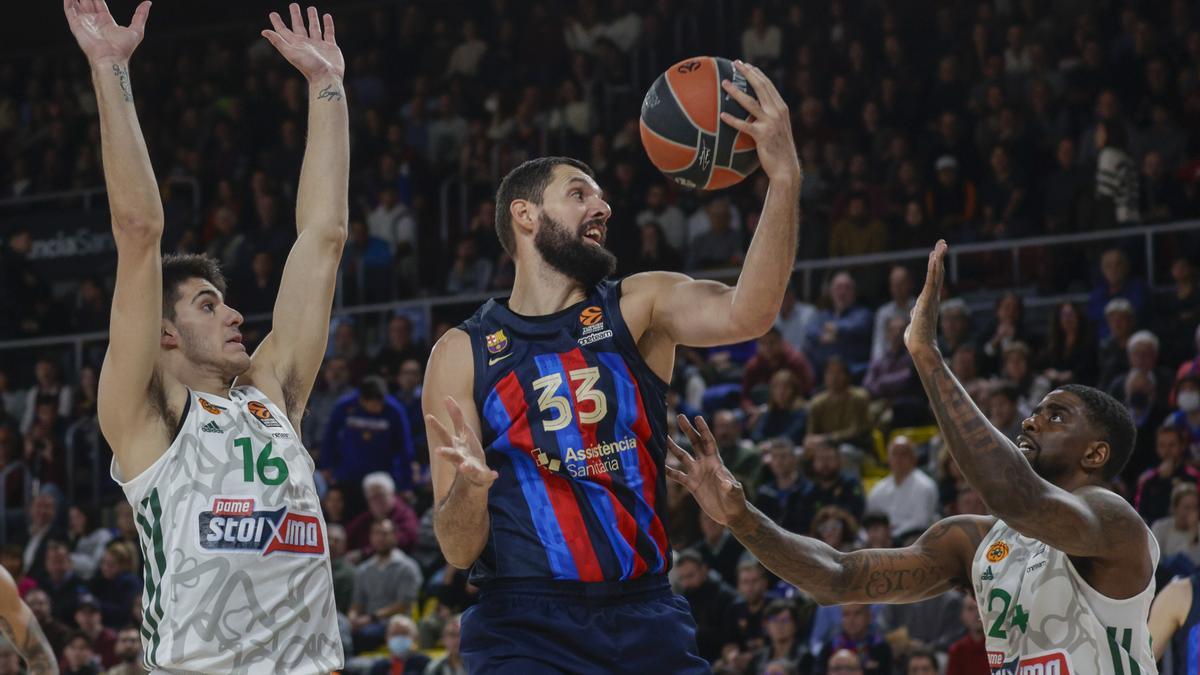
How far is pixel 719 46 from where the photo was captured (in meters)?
19.0

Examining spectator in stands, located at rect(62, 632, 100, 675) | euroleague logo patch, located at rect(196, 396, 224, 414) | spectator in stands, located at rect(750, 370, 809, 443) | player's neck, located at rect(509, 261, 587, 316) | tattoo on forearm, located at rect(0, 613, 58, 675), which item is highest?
player's neck, located at rect(509, 261, 587, 316)

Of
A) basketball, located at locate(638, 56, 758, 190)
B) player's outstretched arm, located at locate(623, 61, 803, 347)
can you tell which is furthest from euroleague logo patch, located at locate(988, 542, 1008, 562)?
basketball, located at locate(638, 56, 758, 190)

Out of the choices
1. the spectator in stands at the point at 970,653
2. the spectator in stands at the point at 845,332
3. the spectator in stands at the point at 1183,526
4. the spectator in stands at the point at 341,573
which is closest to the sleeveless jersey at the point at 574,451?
the spectator in stands at the point at 970,653

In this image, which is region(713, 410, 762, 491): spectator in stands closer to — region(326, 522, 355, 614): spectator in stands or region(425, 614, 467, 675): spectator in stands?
region(425, 614, 467, 675): spectator in stands

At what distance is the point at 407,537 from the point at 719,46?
25.2 ft

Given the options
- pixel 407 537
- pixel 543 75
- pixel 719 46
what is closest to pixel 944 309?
pixel 407 537

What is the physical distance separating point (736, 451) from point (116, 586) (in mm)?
5722

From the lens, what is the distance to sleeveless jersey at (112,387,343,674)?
16.2ft

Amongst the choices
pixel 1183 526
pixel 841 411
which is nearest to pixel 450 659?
pixel 841 411

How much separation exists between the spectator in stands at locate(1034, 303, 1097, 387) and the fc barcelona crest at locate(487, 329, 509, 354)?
8.39 metres

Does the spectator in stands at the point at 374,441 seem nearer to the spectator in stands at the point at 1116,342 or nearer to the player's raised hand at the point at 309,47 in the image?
the spectator in stands at the point at 1116,342

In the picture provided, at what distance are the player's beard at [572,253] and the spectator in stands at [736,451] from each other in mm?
7393

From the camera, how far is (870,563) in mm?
6027

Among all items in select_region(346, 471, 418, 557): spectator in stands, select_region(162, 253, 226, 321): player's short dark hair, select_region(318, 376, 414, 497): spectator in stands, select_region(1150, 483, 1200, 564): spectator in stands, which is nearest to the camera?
select_region(162, 253, 226, 321): player's short dark hair
